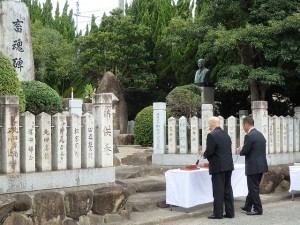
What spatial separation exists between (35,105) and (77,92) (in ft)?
55.5

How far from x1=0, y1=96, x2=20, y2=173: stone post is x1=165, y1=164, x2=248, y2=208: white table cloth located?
9.22 feet

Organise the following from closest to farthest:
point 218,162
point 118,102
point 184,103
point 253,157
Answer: point 218,162
point 253,157
point 184,103
point 118,102

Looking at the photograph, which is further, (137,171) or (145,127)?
(145,127)

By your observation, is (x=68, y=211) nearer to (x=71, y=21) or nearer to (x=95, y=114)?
(x=95, y=114)

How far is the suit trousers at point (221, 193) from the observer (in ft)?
27.2

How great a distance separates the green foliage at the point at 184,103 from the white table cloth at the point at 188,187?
20.6ft

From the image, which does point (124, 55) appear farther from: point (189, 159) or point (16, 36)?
point (189, 159)

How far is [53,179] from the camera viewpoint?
732 cm

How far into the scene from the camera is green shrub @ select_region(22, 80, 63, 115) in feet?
35.9

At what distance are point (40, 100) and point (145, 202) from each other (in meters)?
3.52

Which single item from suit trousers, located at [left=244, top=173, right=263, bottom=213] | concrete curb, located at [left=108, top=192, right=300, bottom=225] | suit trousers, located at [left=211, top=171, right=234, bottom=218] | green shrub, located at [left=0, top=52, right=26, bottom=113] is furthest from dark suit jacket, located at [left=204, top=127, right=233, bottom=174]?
green shrub, located at [left=0, top=52, right=26, bottom=113]

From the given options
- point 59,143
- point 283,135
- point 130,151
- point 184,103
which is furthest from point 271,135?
point 59,143

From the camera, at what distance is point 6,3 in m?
12.9

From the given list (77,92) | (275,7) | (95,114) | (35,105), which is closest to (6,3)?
(35,105)
